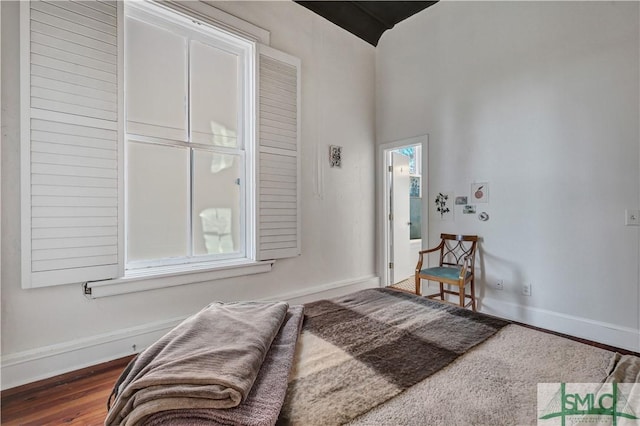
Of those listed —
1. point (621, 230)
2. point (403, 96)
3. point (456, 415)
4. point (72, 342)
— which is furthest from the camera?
point (403, 96)

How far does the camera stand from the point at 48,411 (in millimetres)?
1587

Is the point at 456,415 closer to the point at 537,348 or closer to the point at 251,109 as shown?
the point at 537,348

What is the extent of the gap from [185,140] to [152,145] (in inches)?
10.6

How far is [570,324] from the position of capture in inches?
98.8

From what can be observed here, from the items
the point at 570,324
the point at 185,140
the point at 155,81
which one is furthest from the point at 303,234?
the point at 570,324

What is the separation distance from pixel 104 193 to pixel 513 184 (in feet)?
11.6

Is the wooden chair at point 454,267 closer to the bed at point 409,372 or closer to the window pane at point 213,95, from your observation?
the bed at point 409,372

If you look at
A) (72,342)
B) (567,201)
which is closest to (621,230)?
(567,201)

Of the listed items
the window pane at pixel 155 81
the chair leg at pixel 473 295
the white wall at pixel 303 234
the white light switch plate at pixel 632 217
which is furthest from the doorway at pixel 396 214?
the window pane at pixel 155 81

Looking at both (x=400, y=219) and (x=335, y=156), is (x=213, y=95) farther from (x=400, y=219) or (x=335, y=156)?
(x=400, y=219)

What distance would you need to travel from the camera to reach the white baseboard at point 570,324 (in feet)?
A: 7.38

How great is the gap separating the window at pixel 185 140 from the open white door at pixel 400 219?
6.97 ft

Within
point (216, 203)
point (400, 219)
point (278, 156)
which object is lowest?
point (400, 219)

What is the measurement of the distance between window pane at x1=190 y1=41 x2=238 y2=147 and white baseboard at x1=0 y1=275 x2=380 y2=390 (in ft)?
5.53
